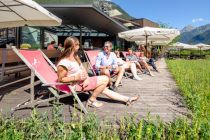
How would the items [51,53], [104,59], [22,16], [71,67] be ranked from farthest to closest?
1. [51,53]
2. [104,59]
3. [22,16]
4. [71,67]

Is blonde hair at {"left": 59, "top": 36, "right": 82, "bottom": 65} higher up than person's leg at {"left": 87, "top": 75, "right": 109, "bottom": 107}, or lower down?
higher up

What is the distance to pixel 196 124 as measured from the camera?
407 centimetres

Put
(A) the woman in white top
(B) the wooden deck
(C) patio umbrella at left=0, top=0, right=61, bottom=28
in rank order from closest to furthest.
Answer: (B) the wooden deck, (A) the woman in white top, (C) patio umbrella at left=0, top=0, right=61, bottom=28

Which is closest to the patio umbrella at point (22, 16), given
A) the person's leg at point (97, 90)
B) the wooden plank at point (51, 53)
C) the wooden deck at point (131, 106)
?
the wooden deck at point (131, 106)

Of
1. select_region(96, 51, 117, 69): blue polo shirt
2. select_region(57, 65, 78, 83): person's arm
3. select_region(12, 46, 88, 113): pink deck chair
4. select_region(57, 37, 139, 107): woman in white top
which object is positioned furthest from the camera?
select_region(96, 51, 117, 69): blue polo shirt

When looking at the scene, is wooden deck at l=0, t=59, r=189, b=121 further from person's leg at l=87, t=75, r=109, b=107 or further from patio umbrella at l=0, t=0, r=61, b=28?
patio umbrella at l=0, t=0, r=61, b=28

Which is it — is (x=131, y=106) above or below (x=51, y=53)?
below

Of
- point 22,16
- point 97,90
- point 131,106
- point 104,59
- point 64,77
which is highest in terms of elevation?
point 22,16

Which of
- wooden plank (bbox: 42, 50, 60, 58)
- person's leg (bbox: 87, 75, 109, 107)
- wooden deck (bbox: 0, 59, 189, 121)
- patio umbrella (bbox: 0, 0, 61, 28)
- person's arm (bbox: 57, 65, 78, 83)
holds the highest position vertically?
patio umbrella (bbox: 0, 0, 61, 28)

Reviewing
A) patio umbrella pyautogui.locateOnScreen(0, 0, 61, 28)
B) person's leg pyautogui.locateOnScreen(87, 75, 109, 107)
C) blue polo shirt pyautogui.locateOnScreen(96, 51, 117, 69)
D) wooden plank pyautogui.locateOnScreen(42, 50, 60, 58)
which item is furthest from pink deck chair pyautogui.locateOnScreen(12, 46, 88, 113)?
wooden plank pyautogui.locateOnScreen(42, 50, 60, 58)

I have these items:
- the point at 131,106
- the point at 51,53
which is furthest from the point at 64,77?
the point at 51,53

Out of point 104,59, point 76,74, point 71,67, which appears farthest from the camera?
point 104,59

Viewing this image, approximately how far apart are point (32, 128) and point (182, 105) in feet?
10.2

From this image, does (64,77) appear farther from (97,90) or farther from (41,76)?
(97,90)
